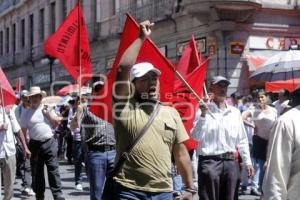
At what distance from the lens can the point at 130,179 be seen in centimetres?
491

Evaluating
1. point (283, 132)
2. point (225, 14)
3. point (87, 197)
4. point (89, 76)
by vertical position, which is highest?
point (225, 14)

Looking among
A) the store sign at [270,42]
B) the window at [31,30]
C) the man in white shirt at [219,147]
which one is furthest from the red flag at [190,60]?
the window at [31,30]

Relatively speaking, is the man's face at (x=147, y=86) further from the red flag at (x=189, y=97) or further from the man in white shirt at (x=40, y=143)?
the man in white shirt at (x=40, y=143)

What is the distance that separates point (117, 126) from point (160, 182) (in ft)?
1.75

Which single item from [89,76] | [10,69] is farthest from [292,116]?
[10,69]

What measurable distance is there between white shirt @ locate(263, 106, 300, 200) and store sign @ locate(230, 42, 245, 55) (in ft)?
50.5

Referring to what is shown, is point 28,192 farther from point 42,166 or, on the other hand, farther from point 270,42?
point 270,42

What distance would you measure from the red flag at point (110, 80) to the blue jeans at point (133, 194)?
64.1 inches

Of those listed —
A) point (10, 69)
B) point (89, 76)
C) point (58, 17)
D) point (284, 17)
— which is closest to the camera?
point (89, 76)

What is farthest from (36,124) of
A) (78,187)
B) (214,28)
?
(214,28)

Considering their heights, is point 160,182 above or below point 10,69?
below

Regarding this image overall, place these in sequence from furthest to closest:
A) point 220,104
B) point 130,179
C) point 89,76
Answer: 1. point 89,76
2. point 220,104
3. point 130,179

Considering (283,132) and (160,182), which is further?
(160,182)

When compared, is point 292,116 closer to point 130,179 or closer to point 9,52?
point 130,179
